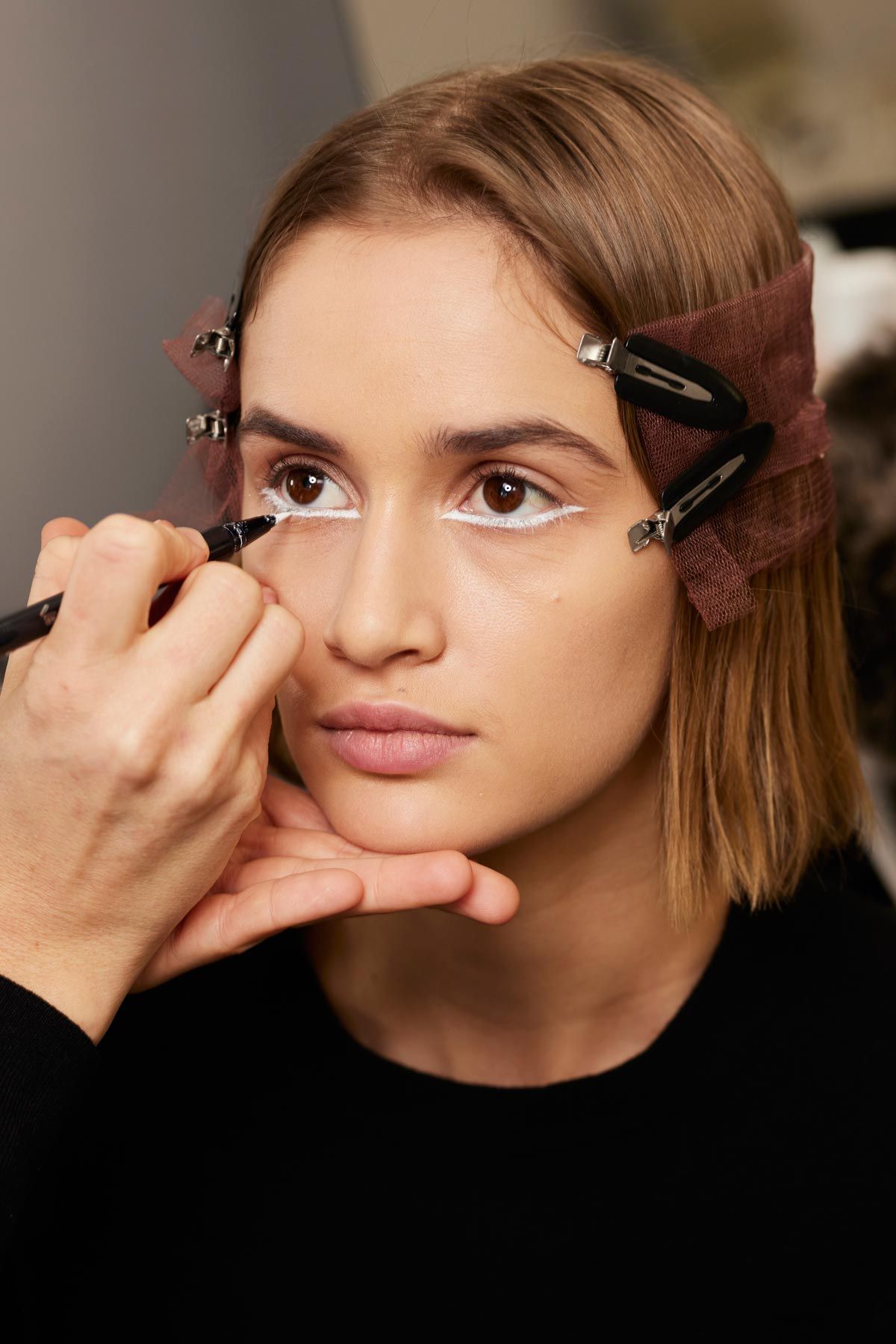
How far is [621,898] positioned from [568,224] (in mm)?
803

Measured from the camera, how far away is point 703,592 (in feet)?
4.37

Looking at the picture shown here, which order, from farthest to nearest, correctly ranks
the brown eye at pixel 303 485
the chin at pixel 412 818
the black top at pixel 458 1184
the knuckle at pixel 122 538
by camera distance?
1. the black top at pixel 458 1184
2. the brown eye at pixel 303 485
3. the chin at pixel 412 818
4. the knuckle at pixel 122 538

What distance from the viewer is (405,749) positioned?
1.21m

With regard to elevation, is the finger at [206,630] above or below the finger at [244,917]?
above

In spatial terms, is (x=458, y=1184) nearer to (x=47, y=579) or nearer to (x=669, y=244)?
(x=47, y=579)

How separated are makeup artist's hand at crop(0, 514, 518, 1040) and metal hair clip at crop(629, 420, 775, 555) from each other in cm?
40

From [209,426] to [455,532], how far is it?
39cm

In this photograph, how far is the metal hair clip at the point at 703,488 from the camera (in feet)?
4.18

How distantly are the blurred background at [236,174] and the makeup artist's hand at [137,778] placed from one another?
21.9 inches

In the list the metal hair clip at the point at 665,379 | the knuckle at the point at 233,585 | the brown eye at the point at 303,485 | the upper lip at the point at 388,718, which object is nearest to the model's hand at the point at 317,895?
the upper lip at the point at 388,718

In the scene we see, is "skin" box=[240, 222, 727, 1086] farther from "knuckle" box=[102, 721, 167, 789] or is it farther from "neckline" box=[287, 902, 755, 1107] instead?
"neckline" box=[287, 902, 755, 1107]

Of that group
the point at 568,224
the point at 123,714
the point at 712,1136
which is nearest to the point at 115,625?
the point at 123,714

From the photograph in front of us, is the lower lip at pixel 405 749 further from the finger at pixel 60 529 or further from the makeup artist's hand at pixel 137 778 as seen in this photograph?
the finger at pixel 60 529

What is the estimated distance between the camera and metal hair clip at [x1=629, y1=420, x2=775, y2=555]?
127cm
